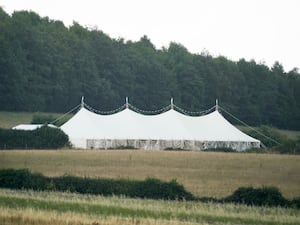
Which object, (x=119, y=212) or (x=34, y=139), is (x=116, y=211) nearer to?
(x=119, y=212)

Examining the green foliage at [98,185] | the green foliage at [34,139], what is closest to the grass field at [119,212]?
the green foliage at [98,185]

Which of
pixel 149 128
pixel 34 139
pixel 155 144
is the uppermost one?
pixel 149 128

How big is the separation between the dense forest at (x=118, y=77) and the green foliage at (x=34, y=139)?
25.1 meters

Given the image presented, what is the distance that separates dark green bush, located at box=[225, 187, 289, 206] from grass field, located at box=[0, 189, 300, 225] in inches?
70.2

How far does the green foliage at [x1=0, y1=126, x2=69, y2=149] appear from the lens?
57219 mm

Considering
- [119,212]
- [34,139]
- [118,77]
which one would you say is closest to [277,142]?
[34,139]

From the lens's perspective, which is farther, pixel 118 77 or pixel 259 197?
pixel 118 77

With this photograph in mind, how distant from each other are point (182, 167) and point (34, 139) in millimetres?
16899

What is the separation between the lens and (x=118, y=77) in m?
101

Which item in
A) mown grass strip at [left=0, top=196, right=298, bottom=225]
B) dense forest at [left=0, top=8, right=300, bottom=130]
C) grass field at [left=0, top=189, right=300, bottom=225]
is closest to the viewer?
grass field at [left=0, top=189, right=300, bottom=225]

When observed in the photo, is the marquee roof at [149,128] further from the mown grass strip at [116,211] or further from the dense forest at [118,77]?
the mown grass strip at [116,211]

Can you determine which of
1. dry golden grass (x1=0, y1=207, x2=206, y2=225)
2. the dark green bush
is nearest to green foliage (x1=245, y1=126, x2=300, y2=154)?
the dark green bush

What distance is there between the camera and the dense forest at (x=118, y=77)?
288 ft

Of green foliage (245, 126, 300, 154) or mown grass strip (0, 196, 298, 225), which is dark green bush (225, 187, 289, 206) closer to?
mown grass strip (0, 196, 298, 225)
